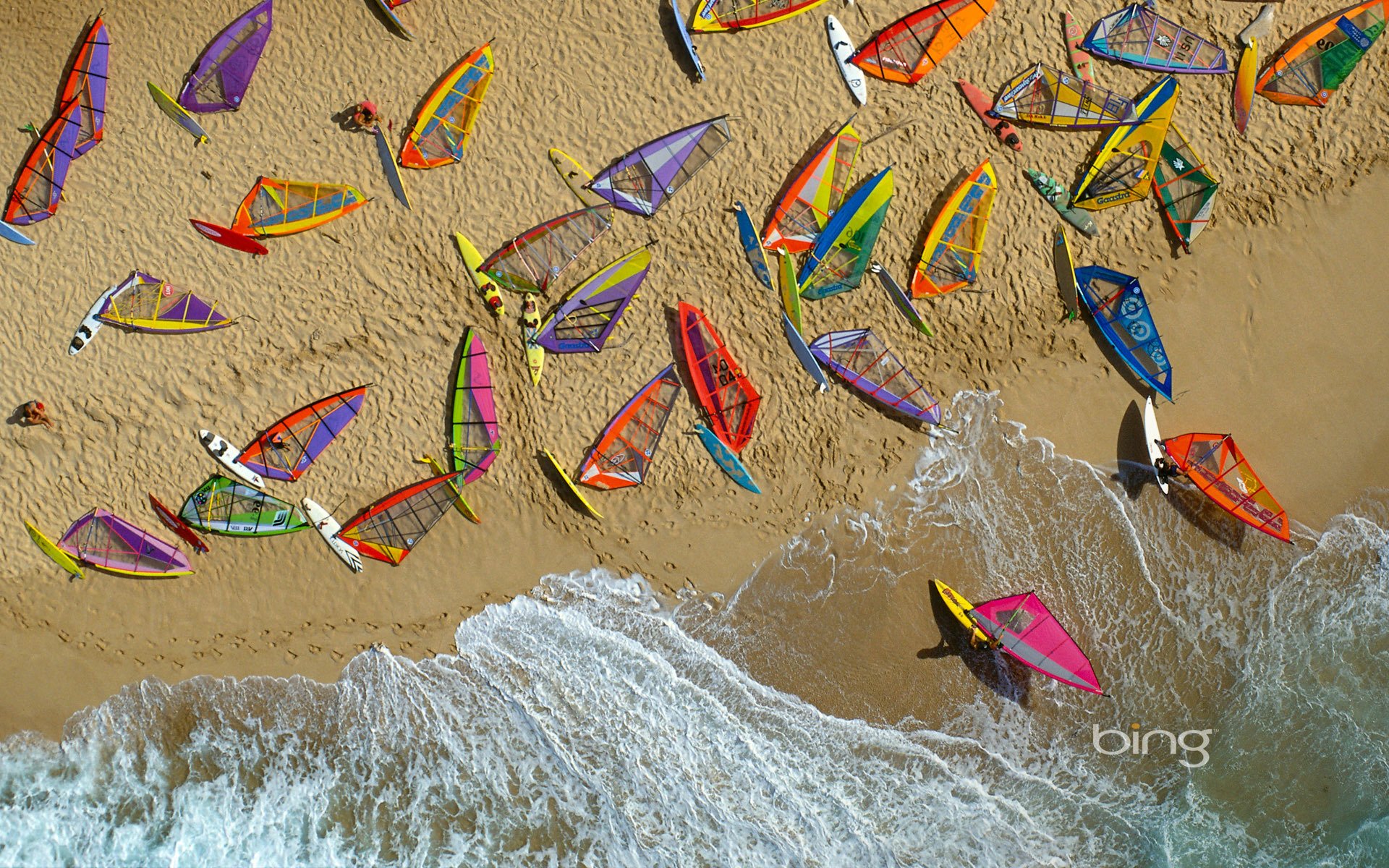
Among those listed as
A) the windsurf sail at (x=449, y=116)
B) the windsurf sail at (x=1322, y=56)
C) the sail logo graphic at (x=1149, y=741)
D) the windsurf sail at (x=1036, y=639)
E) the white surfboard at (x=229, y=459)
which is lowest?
the sail logo graphic at (x=1149, y=741)

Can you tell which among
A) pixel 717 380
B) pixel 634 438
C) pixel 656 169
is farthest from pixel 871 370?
pixel 656 169

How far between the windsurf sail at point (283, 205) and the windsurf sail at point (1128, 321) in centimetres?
955

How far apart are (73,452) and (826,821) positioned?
10501mm

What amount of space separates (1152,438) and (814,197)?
17.2 feet

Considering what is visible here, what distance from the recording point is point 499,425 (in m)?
10.1

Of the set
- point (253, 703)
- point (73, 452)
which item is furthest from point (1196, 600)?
point (73, 452)

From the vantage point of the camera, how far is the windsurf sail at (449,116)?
999 centimetres

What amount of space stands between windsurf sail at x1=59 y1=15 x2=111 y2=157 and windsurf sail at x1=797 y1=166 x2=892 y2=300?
8.98 metres

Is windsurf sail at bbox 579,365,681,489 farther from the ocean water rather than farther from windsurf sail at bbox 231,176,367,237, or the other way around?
windsurf sail at bbox 231,176,367,237

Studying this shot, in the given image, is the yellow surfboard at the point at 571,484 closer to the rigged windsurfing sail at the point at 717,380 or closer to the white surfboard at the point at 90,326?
the rigged windsurfing sail at the point at 717,380

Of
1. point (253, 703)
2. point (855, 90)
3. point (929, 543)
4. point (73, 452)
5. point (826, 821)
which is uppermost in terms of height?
point (855, 90)

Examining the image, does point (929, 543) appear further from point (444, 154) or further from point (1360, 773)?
point (444, 154)

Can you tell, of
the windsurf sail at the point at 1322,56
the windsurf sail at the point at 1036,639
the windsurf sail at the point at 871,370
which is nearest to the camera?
the windsurf sail at the point at 1036,639

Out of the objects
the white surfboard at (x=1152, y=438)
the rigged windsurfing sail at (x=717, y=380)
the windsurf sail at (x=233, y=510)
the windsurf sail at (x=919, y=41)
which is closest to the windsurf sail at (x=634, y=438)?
the rigged windsurfing sail at (x=717, y=380)
